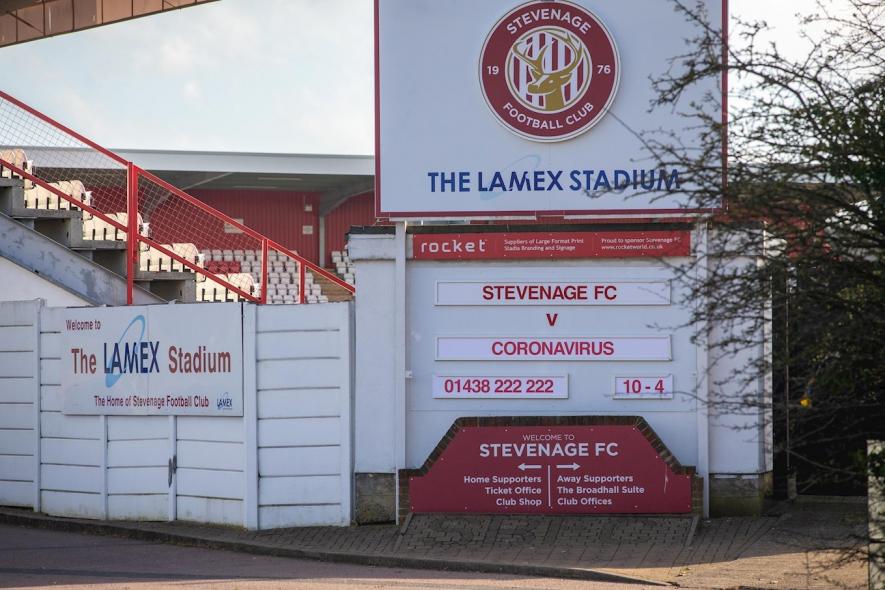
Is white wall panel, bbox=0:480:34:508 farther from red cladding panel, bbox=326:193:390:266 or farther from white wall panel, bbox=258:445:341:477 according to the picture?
red cladding panel, bbox=326:193:390:266

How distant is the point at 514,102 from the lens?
46.0ft

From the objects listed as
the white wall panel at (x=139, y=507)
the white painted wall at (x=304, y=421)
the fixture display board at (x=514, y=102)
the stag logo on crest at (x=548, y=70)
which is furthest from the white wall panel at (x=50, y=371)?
the stag logo on crest at (x=548, y=70)

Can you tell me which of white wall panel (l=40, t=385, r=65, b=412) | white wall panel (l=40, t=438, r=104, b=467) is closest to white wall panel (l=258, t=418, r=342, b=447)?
white wall panel (l=40, t=438, r=104, b=467)

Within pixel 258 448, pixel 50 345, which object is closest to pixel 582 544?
pixel 258 448

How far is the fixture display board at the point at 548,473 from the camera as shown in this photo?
13.4 meters

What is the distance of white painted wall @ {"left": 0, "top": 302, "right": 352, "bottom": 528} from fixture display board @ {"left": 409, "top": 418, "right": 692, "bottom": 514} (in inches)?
43.1

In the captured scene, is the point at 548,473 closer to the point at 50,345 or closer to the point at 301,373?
the point at 301,373

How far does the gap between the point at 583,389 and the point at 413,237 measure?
2.35m

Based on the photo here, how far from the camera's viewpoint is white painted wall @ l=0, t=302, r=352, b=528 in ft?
46.0

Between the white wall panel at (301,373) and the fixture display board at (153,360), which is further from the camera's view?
the fixture display board at (153,360)

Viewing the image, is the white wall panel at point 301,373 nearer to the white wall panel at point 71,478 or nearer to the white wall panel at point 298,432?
the white wall panel at point 298,432

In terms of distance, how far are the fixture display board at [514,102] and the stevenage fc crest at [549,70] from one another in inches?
0.4

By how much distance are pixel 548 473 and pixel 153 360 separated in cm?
452

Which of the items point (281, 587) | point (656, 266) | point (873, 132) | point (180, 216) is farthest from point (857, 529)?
point (180, 216)
